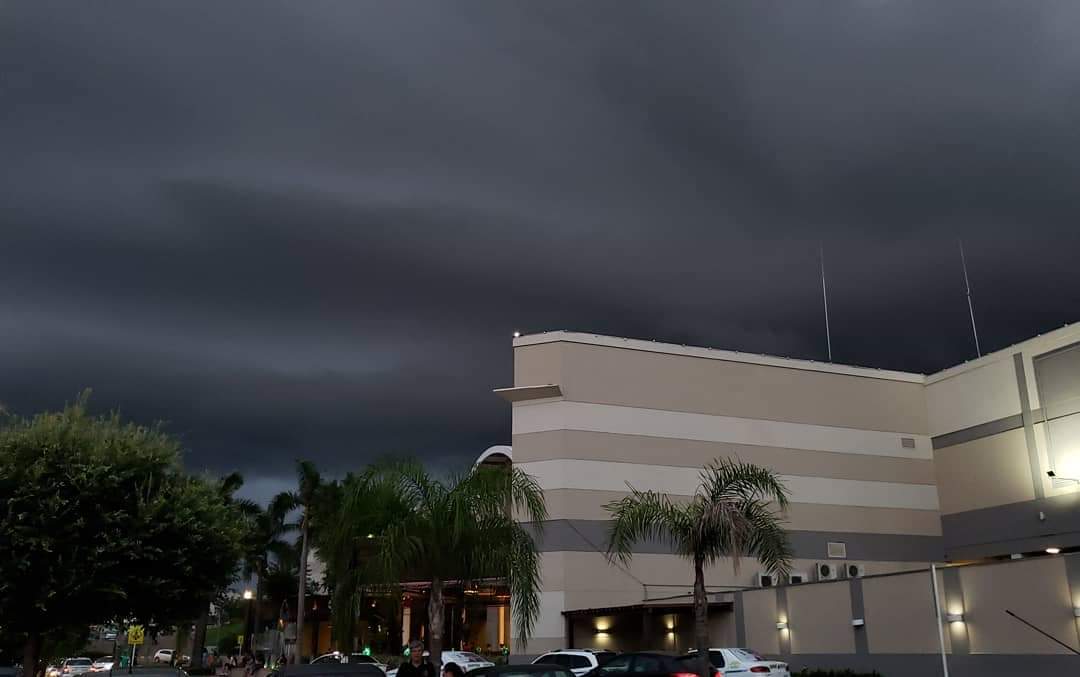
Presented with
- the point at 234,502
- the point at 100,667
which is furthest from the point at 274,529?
the point at 100,667

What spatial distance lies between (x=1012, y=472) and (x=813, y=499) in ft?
32.1

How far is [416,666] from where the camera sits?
14.9 metres

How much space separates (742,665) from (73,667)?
3938 cm

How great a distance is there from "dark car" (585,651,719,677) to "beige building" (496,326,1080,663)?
17.8 meters

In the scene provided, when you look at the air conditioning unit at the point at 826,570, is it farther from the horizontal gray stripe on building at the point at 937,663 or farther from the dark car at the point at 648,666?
the dark car at the point at 648,666

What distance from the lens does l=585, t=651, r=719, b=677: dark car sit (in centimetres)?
2000

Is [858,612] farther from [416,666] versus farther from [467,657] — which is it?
[416,666]

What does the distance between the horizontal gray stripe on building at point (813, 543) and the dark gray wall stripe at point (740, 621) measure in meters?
7.90

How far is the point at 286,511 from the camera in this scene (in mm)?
64812

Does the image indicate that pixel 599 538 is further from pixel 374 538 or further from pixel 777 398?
pixel 374 538

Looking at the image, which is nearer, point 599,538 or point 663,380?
point 599,538

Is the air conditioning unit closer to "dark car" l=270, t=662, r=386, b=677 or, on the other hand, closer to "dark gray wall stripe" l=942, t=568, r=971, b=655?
"dark gray wall stripe" l=942, t=568, r=971, b=655

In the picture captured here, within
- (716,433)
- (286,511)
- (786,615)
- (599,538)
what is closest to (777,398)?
(716,433)

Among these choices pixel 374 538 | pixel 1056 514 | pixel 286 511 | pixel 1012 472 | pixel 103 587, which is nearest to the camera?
pixel 103 587
